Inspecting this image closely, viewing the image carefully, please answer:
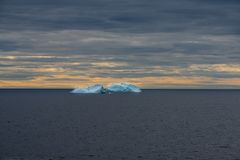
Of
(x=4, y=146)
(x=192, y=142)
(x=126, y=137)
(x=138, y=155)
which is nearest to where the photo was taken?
(x=138, y=155)

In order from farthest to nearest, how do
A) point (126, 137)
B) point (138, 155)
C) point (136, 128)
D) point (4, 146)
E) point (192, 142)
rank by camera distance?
point (136, 128) < point (126, 137) < point (192, 142) < point (4, 146) < point (138, 155)

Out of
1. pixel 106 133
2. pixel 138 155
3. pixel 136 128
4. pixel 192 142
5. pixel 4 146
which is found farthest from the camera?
pixel 136 128

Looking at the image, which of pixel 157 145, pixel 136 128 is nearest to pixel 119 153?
pixel 157 145

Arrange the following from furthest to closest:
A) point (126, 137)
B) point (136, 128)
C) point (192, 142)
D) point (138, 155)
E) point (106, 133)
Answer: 1. point (136, 128)
2. point (106, 133)
3. point (126, 137)
4. point (192, 142)
5. point (138, 155)

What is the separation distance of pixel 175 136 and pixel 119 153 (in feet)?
60.1

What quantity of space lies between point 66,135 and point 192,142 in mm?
20399

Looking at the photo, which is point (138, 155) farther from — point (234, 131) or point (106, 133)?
point (234, 131)

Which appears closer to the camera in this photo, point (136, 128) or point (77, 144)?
point (77, 144)

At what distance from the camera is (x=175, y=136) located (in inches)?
2766

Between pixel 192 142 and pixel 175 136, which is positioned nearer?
pixel 192 142

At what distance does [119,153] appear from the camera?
5419 centimetres

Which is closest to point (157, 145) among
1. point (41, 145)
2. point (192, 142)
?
point (192, 142)

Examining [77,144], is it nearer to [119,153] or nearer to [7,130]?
[119,153]

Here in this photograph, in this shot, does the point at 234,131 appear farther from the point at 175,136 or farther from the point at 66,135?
the point at 66,135
